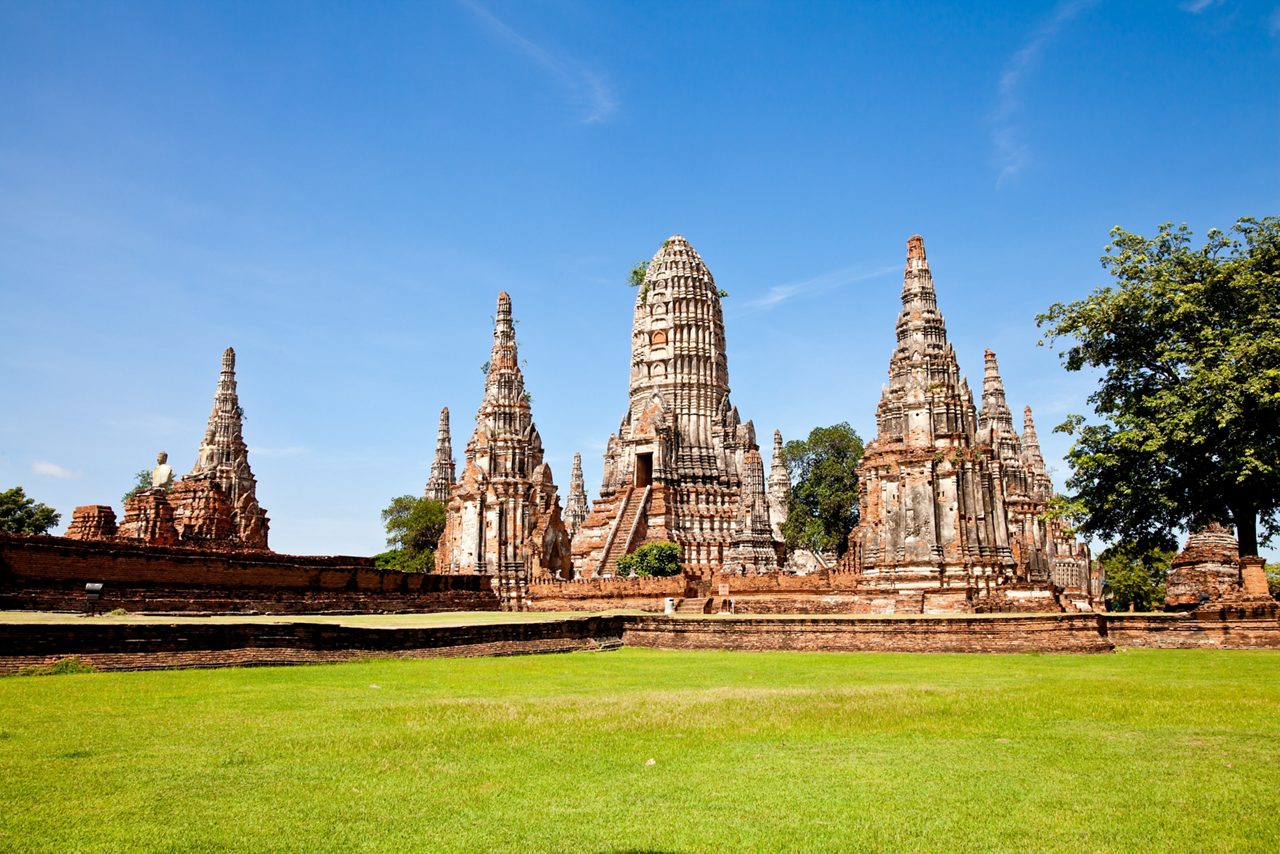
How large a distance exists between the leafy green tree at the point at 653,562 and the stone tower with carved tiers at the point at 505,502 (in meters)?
3.22

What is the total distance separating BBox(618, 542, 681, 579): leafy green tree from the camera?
125ft

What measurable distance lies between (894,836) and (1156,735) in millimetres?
3869

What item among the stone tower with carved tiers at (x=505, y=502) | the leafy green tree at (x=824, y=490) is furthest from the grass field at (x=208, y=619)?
the leafy green tree at (x=824, y=490)

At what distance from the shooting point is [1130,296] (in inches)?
809

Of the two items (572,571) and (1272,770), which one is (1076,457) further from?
(572,571)

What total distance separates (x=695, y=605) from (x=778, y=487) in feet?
82.5

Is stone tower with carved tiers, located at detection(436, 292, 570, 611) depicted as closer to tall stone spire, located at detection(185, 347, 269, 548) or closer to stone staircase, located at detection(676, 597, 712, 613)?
stone staircase, located at detection(676, 597, 712, 613)

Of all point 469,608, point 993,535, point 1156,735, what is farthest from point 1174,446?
point 469,608

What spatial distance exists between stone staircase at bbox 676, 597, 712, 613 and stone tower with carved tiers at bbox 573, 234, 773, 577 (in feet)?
30.2

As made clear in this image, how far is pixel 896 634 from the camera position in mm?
18250

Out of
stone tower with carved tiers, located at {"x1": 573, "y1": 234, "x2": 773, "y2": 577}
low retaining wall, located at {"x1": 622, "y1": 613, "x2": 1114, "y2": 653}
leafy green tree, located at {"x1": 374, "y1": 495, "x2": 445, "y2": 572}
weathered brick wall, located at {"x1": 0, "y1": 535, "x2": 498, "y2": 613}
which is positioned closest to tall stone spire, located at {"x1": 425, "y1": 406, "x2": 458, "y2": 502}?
leafy green tree, located at {"x1": 374, "y1": 495, "x2": 445, "y2": 572}

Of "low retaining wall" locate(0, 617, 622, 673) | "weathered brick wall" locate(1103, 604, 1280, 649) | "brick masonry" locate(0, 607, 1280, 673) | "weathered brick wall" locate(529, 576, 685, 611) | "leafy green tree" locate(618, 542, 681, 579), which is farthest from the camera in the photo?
"leafy green tree" locate(618, 542, 681, 579)

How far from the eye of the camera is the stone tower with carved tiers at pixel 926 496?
25.8 metres

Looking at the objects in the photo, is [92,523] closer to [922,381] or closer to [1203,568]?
[922,381]
